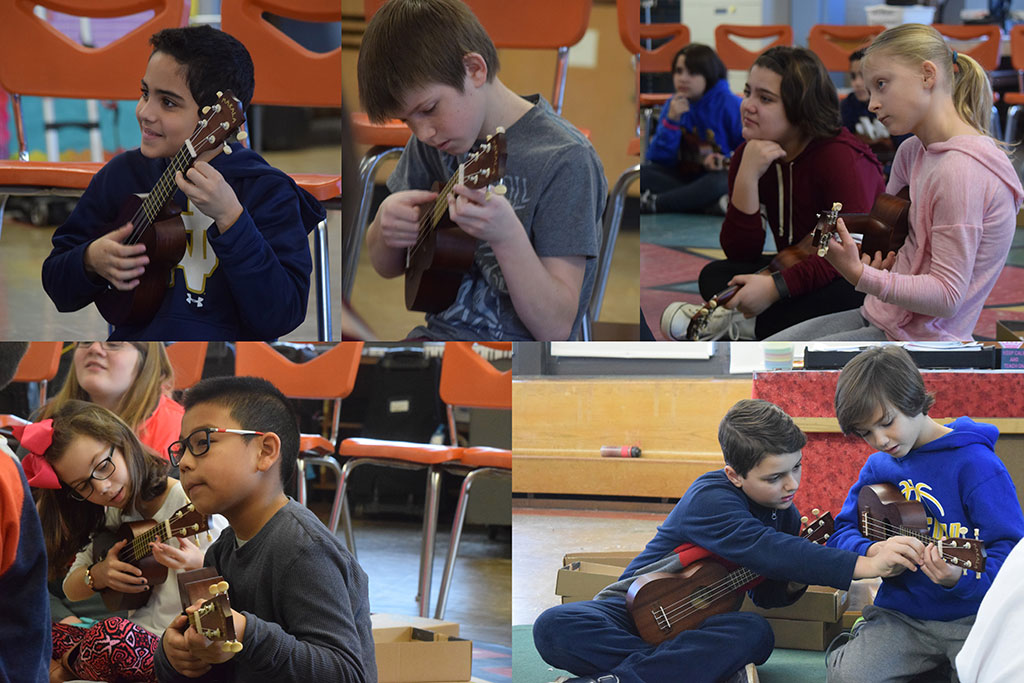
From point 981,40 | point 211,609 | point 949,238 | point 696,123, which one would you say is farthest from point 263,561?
point 981,40

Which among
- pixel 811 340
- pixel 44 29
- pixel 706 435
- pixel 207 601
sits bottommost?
pixel 207 601

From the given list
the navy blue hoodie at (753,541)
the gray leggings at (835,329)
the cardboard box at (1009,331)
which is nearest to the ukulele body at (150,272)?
the navy blue hoodie at (753,541)

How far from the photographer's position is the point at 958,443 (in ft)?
5.45

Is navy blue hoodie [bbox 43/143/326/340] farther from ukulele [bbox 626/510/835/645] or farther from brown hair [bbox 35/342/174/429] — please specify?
ukulele [bbox 626/510/835/645]

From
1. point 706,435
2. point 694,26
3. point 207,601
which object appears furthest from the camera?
point 694,26

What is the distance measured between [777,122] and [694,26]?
13.0 feet

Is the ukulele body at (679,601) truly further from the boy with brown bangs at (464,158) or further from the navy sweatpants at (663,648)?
the boy with brown bangs at (464,158)

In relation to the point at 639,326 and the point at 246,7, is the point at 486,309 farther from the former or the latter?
the point at 246,7

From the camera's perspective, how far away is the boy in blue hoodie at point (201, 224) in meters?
1.62

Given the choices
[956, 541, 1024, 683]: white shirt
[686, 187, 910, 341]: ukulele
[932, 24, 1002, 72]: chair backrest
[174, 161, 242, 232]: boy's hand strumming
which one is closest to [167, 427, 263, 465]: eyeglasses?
[174, 161, 242, 232]: boy's hand strumming

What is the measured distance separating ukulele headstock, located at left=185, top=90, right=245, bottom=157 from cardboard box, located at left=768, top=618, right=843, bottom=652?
43.3 inches

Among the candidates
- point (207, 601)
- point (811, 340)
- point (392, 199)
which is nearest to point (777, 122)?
point (811, 340)

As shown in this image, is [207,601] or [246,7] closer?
[207,601]

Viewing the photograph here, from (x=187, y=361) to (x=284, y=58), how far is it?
1.69 ft
